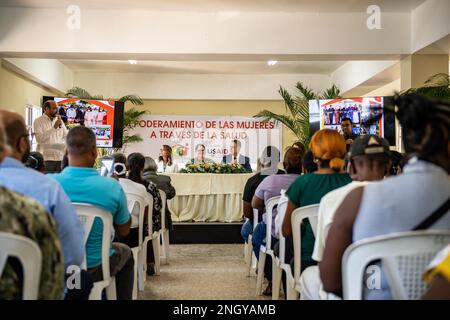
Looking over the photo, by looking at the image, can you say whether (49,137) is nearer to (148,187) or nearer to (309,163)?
(148,187)

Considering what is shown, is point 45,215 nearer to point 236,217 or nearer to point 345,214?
point 345,214

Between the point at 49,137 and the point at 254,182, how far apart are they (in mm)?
2462

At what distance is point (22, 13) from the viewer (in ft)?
23.7

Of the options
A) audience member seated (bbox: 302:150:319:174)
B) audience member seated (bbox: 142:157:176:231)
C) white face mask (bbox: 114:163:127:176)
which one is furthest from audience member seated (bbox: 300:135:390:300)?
audience member seated (bbox: 142:157:176:231)

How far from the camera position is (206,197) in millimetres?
7406

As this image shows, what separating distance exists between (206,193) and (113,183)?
4808 millimetres

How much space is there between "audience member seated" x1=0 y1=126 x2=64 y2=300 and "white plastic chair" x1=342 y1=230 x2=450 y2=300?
840 mm

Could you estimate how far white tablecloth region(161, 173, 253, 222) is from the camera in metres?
7.34

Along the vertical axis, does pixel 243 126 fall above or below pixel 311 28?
below

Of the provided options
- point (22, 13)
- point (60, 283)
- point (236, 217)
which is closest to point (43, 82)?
point (22, 13)

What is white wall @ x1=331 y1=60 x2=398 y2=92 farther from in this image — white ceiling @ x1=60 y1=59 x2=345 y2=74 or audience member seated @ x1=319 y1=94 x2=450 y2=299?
audience member seated @ x1=319 y1=94 x2=450 y2=299

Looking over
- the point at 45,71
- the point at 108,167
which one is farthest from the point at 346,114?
the point at 45,71

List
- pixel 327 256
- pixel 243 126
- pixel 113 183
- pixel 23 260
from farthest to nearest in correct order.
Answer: pixel 243 126
pixel 113 183
pixel 327 256
pixel 23 260

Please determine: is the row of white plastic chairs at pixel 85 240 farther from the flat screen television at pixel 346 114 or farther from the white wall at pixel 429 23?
the white wall at pixel 429 23
